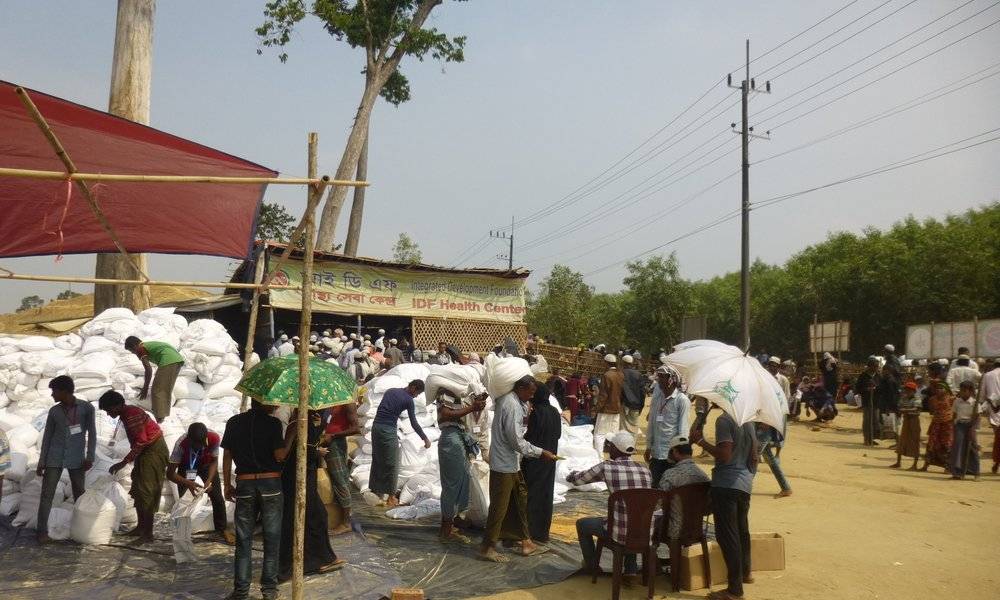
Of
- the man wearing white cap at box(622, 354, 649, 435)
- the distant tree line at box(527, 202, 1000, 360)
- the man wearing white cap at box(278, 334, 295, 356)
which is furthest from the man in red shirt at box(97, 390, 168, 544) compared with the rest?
the distant tree line at box(527, 202, 1000, 360)

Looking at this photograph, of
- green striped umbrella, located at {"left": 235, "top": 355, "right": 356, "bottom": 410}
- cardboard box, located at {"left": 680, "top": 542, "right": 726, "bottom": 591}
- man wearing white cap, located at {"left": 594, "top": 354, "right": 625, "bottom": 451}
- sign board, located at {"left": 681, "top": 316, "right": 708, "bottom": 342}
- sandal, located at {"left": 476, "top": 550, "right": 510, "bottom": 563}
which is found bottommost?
sandal, located at {"left": 476, "top": 550, "right": 510, "bottom": 563}

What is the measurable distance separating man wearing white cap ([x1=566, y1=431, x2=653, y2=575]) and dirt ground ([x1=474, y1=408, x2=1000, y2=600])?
0.20 meters

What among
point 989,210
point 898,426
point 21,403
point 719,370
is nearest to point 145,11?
point 21,403

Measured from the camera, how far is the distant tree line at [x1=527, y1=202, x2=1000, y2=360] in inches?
1075

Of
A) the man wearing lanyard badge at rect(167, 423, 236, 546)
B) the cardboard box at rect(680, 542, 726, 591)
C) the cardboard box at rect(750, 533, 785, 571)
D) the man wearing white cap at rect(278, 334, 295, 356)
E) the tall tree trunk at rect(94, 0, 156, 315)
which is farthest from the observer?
the man wearing white cap at rect(278, 334, 295, 356)

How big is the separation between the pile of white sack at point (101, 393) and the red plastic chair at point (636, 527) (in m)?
3.41

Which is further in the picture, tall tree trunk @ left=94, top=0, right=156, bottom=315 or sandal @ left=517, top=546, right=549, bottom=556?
tall tree trunk @ left=94, top=0, right=156, bottom=315

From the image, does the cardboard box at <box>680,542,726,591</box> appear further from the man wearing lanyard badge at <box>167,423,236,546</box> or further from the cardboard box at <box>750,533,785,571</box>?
the man wearing lanyard badge at <box>167,423,236,546</box>

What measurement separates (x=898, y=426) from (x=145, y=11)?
44.0 feet

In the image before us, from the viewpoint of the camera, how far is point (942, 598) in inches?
215

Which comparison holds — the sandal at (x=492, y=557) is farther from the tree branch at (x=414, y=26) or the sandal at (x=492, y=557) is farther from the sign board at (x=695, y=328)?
the tree branch at (x=414, y=26)

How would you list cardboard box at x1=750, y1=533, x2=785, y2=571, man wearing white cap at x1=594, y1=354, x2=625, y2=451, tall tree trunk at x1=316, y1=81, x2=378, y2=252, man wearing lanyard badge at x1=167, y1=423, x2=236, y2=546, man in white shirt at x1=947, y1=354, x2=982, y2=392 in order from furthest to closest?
tall tree trunk at x1=316, y1=81, x2=378, y2=252 → man in white shirt at x1=947, y1=354, x2=982, y2=392 → man wearing white cap at x1=594, y1=354, x2=625, y2=451 → man wearing lanyard badge at x1=167, y1=423, x2=236, y2=546 → cardboard box at x1=750, y1=533, x2=785, y2=571

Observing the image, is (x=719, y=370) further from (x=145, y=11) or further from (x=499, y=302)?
(x=499, y=302)

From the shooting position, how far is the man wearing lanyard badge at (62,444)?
6102 millimetres
